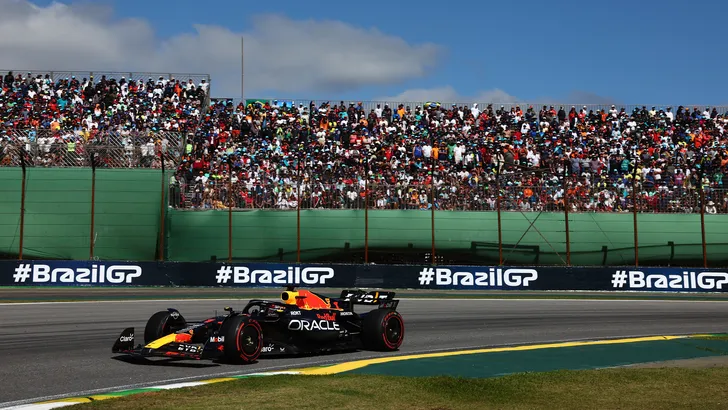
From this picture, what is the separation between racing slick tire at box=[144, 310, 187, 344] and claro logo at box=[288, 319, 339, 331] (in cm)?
146

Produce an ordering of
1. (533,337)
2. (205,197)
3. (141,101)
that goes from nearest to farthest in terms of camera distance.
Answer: (533,337), (205,197), (141,101)

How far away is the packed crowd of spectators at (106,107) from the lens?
31375 millimetres

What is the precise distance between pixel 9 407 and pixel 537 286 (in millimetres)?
21667

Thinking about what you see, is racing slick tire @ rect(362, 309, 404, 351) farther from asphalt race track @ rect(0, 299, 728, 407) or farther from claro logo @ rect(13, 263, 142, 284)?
claro logo @ rect(13, 263, 142, 284)

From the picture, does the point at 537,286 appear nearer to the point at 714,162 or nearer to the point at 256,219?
the point at 256,219

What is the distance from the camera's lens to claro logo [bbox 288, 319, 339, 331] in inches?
448

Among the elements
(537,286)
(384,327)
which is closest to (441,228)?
(537,286)

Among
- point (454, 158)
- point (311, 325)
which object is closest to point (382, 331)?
point (311, 325)

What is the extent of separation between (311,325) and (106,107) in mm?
27550

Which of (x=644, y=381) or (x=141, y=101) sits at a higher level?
(x=141, y=101)

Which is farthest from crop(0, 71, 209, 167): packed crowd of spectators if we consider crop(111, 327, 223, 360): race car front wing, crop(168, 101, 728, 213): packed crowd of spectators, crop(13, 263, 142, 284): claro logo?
crop(111, 327, 223, 360): race car front wing

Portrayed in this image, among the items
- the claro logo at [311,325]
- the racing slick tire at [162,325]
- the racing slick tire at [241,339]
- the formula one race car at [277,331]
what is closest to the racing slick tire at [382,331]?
the formula one race car at [277,331]

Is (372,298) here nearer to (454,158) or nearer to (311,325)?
(311,325)

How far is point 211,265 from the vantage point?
2706 cm
